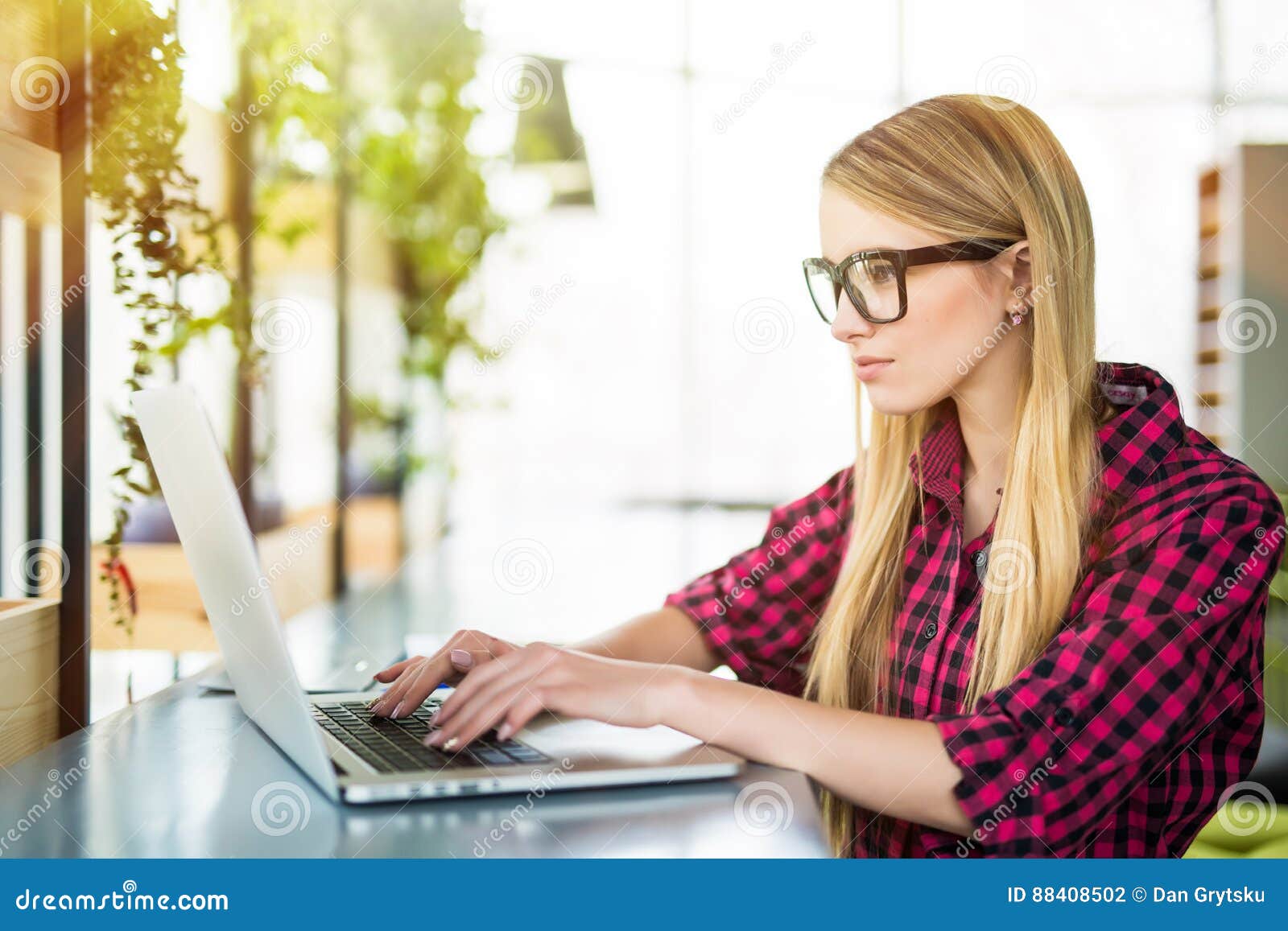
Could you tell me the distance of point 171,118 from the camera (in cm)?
159

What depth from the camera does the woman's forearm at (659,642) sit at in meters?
1.44

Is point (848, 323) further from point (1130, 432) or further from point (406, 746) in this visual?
point (406, 746)

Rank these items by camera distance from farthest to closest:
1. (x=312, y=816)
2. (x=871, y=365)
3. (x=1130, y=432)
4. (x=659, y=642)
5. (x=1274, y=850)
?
(x=1274, y=850) < (x=659, y=642) < (x=871, y=365) < (x=1130, y=432) < (x=312, y=816)

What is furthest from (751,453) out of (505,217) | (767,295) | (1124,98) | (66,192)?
(66,192)

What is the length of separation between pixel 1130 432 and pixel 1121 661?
13.3 inches

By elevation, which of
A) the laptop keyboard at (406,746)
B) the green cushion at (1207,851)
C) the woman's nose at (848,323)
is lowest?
the green cushion at (1207,851)

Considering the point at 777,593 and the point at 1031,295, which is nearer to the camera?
the point at 1031,295

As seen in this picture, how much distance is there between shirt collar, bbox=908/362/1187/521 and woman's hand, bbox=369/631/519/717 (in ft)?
2.04

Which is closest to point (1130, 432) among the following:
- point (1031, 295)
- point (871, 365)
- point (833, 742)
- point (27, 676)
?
point (1031, 295)

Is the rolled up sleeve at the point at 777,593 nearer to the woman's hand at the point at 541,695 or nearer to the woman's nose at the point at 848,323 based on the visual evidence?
the woman's nose at the point at 848,323

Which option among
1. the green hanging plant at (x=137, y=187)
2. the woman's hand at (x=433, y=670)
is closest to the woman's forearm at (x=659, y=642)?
the woman's hand at (x=433, y=670)

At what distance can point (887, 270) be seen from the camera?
1.25 metres

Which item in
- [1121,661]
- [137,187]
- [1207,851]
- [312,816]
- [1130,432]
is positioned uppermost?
[137,187]

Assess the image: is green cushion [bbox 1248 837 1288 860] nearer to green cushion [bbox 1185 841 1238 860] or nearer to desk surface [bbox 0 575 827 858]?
green cushion [bbox 1185 841 1238 860]
